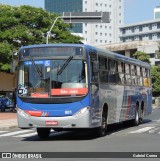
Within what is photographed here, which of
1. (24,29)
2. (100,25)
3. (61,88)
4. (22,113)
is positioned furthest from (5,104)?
(100,25)

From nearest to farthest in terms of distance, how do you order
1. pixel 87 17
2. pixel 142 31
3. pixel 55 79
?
pixel 55 79, pixel 87 17, pixel 142 31

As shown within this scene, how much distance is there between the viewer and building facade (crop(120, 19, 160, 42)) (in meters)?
160

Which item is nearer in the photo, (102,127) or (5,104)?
(102,127)

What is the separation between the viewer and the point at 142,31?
166 meters

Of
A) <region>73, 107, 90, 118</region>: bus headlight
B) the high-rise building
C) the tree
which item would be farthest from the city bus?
the high-rise building

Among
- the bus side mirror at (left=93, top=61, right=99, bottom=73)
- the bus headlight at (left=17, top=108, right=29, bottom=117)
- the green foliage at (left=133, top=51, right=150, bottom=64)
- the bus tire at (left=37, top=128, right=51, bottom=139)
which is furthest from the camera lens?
the green foliage at (left=133, top=51, right=150, bottom=64)

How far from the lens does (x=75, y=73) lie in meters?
16.6

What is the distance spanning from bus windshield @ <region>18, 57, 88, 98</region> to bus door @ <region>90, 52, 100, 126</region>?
0.41 m

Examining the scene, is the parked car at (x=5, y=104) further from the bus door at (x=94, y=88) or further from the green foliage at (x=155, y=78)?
the green foliage at (x=155, y=78)

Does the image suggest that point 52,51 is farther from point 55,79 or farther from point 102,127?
point 102,127

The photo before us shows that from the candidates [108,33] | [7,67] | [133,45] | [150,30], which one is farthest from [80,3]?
[7,67]

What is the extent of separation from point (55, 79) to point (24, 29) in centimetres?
3041

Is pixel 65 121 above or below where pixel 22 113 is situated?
below

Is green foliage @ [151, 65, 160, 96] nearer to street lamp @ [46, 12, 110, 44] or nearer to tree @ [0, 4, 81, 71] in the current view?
tree @ [0, 4, 81, 71]
